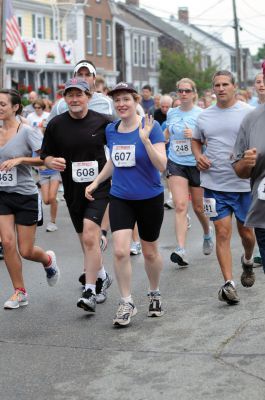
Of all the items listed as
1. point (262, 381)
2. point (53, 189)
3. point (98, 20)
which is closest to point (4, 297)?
point (262, 381)

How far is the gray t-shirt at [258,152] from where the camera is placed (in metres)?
5.52

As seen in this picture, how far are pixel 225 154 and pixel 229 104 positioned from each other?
1.44ft

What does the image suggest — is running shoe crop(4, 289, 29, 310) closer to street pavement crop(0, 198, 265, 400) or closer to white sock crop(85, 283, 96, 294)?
street pavement crop(0, 198, 265, 400)

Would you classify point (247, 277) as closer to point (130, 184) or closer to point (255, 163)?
point (130, 184)

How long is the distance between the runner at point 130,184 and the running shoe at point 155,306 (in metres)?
0.20

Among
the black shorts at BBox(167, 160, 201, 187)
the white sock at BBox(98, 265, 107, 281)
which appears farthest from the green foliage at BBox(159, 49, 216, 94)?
the white sock at BBox(98, 265, 107, 281)

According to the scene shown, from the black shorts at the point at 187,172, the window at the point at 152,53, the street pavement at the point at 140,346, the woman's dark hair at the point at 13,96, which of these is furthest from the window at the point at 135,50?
the woman's dark hair at the point at 13,96

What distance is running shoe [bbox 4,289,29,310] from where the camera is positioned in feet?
26.1

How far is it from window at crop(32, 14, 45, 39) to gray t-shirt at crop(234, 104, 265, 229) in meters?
43.2

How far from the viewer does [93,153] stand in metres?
7.77

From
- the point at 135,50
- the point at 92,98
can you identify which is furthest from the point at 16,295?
the point at 135,50

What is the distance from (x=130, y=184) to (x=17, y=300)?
66.0 inches

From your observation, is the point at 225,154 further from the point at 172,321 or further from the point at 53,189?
the point at 53,189

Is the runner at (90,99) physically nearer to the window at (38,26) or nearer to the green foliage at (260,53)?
the window at (38,26)
